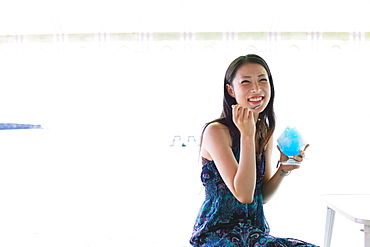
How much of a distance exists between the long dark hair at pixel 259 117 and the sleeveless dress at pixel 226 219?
0.07m

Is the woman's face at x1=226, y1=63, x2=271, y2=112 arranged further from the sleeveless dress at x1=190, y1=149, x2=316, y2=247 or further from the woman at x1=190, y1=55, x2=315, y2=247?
the sleeveless dress at x1=190, y1=149, x2=316, y2=247

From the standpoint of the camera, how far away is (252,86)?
1.13 meters

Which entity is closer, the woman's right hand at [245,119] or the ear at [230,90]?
the woman's right hand at [245,119]

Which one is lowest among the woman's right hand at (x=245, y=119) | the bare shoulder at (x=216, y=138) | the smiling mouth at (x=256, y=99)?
the bare shoulder at (x=216, y=138)

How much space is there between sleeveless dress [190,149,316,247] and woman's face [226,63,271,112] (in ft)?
0.58

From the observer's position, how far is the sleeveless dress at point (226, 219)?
1.09m

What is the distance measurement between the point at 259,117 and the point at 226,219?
13.7 inches

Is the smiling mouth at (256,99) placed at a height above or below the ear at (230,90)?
below

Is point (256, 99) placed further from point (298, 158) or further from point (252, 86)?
point (298, 158)

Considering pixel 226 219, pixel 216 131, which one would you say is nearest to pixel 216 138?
pixel 216 131

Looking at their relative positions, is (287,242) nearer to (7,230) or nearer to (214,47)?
(7,230)

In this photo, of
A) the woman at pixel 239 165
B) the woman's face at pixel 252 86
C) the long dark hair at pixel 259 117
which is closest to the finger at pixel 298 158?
the woman at pixel 239 165

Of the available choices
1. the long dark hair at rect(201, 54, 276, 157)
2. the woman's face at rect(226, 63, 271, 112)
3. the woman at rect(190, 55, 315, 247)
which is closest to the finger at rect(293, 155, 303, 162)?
the woman at rect(190, 55, 315, 247)

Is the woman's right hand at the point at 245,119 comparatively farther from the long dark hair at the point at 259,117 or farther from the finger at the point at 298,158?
the finger at the point at 298,158
